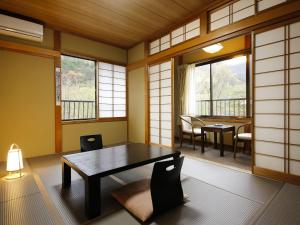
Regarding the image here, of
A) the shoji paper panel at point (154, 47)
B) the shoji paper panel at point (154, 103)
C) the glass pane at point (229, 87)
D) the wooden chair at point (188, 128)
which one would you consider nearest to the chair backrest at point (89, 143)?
the shoji paper panel at point (154, 103)

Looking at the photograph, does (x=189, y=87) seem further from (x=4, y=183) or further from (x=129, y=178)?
(x=4, y=183)

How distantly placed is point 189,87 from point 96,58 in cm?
267

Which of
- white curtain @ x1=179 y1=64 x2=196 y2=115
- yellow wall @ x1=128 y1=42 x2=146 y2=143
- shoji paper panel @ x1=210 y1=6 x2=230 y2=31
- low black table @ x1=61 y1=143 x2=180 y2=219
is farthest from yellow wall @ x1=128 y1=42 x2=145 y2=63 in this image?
low black table @ x1=61 y1=143 x2=180 y2=219

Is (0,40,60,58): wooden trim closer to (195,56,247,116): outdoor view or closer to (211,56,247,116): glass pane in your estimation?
(195,56,247,116): outdoor view

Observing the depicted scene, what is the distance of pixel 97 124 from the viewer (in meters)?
4.34

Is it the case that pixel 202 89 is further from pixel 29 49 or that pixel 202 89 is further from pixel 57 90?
pixel 29 49

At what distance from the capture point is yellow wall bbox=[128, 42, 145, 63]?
4.45 meters

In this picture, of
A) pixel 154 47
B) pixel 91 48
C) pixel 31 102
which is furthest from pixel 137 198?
pixel 91 48

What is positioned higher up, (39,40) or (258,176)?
(39,40)

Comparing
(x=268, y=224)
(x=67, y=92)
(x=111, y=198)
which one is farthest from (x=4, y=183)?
(x=67, y=92)

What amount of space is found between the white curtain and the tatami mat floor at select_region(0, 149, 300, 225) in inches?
108

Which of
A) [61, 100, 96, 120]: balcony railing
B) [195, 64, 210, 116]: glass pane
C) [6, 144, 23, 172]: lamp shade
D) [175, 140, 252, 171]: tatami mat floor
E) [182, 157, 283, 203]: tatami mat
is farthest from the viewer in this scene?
[195, 64, 210, 116]: glass pane

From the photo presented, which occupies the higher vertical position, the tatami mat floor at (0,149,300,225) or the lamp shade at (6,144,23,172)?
the lamp shade at (6,144,23,172)

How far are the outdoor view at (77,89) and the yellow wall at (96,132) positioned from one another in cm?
63
